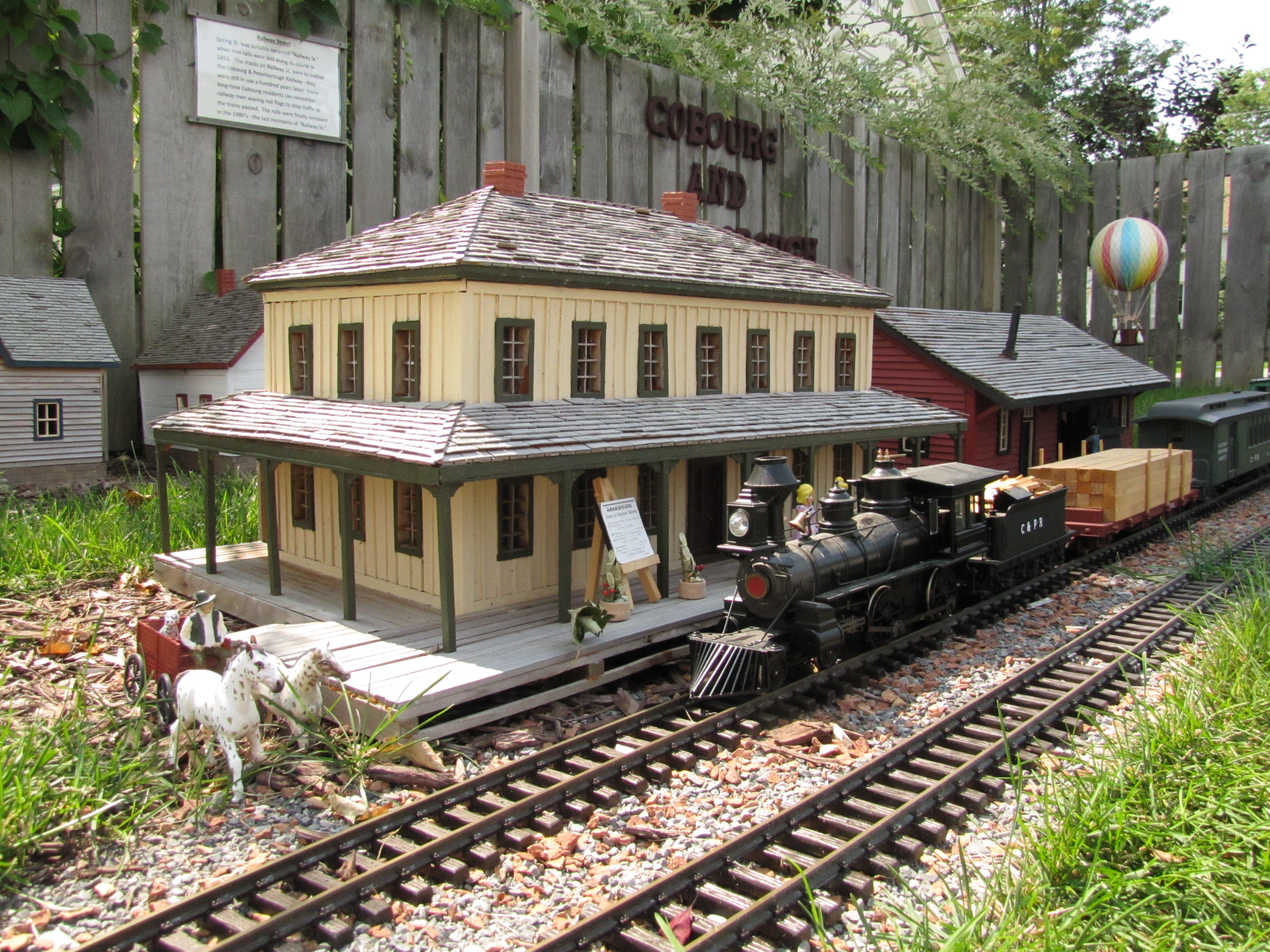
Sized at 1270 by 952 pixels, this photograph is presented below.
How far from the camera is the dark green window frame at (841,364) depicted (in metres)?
16.2

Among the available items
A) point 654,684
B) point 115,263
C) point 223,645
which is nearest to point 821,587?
point 654,684

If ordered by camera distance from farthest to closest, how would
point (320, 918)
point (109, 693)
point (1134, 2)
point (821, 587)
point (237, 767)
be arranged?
point (1134, 2) < point (821, 587) < point (109, 693) < point (237, 767) < point (320, 918)

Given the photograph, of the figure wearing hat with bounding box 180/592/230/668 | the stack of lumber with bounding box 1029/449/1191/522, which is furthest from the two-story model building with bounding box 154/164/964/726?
the stack of lumber with bounding box 1029/449/1191/522

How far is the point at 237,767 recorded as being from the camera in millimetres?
7645

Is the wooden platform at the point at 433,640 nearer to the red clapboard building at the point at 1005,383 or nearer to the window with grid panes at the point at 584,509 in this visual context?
the window with grid panes at the point at 584,509

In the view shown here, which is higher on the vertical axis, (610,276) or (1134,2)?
(1134,2)

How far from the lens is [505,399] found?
37.9 feet

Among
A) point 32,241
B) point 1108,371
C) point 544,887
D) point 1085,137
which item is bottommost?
point 544,887

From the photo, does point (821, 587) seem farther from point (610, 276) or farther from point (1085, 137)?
point (1085, 137)

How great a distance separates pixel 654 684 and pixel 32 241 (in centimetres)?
1090

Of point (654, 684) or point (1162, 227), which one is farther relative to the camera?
point (1162, 227)

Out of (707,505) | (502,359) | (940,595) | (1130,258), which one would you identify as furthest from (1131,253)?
(502,359)

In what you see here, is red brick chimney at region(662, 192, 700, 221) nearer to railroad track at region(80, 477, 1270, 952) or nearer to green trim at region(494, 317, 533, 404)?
green trim at region(494, 317, 533, 404)

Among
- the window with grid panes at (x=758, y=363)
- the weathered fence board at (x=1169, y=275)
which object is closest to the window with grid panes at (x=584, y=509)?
the window with grid panes at (x=758, y=363)
